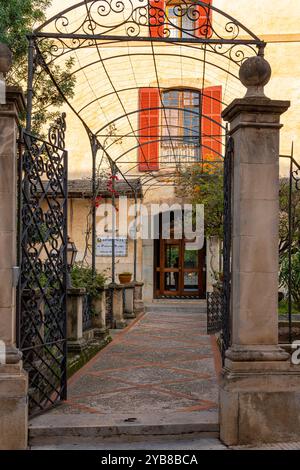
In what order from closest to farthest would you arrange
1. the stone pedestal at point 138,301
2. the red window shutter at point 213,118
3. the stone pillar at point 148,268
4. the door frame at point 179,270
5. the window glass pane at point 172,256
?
the stone pedestal at point 138,301, the red window shutter at point 213,118, the stone pillar at point 148,268, the door frame at point 179,270, the window glass pane at point 172,256

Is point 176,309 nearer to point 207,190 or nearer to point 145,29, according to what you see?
point 207,190

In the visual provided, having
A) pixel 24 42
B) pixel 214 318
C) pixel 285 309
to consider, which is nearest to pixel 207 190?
pixel 214 318

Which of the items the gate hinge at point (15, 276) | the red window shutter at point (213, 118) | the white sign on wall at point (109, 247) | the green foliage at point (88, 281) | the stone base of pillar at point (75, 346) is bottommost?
the stone base of pillar at point (75, 346)

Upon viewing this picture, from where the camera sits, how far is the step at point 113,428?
16.8ft

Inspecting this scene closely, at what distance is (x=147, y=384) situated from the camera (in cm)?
730

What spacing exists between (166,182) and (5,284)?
615 inches

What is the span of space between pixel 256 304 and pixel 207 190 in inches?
431

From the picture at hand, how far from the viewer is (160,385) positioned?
721cm

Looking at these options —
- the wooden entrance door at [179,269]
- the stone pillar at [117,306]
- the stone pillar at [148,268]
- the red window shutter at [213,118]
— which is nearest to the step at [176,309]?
the stone pillar at [148,268]

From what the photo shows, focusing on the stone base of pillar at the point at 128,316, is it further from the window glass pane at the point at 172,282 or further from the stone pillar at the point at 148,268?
the window glass pane at the point at 172,282

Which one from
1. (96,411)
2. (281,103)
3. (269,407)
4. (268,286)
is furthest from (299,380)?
(281,103)

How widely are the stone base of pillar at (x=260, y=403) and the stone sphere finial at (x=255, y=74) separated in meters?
2.34

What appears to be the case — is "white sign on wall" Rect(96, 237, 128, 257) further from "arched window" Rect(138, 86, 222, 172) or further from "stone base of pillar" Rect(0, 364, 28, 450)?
"stone base of pillar" Rect(0, 364, 28, 450)
